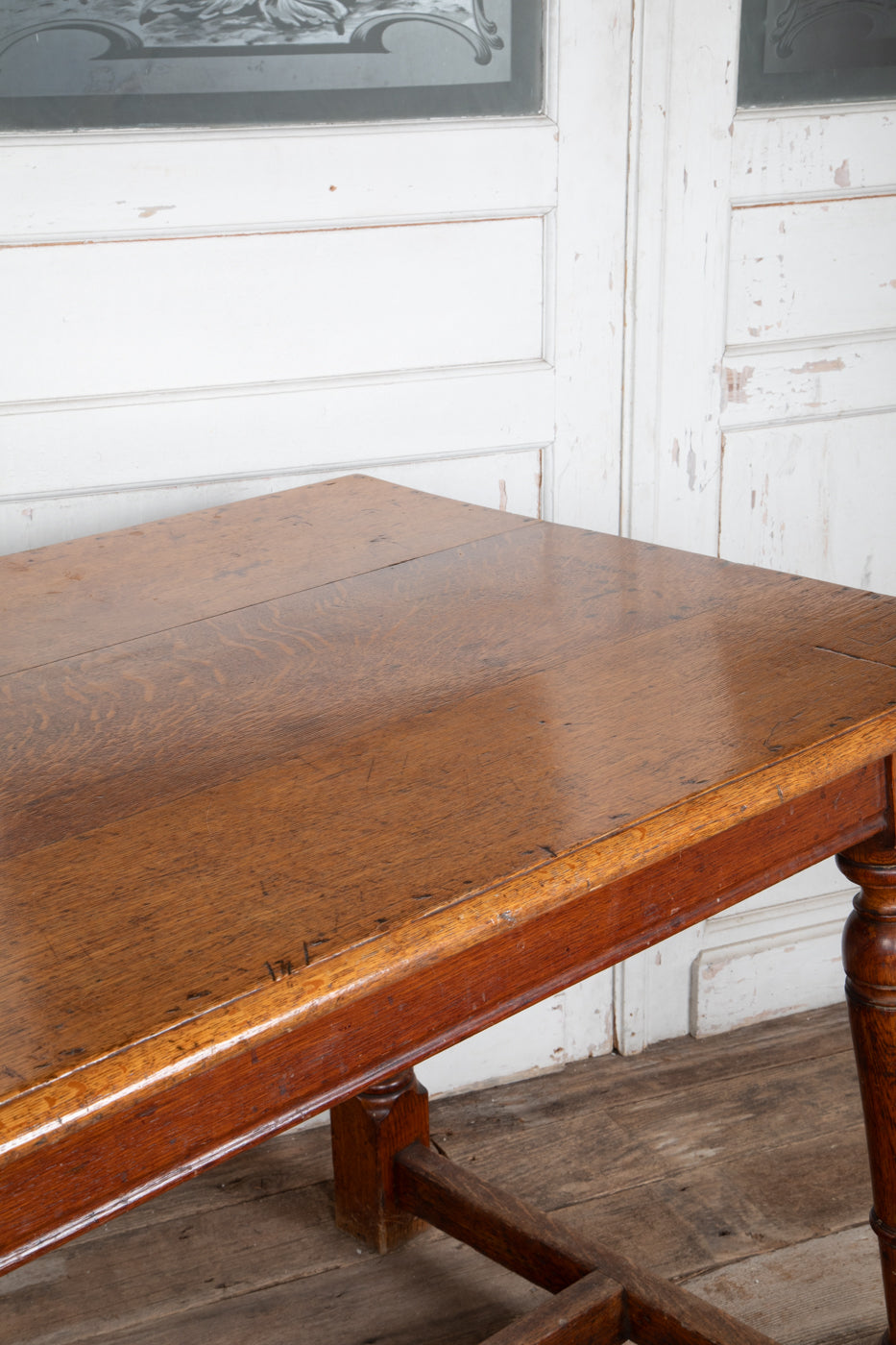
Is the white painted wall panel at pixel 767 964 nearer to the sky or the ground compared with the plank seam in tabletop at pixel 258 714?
nearer to the ground

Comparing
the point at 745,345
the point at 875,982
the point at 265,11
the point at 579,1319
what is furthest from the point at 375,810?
the point at 745,345

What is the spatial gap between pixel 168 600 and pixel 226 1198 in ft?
3.26

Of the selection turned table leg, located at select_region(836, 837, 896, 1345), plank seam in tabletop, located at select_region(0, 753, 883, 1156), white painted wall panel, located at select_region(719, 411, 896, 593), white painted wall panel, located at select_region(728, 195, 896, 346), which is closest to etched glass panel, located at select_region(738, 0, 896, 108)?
white painted wall panel, located at select_region(728, 195, 896, 346)

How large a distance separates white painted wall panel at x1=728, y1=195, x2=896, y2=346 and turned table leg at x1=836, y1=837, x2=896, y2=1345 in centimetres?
102

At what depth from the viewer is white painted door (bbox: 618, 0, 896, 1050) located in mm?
1762

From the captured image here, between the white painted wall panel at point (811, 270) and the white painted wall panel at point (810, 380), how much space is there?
0.08ft

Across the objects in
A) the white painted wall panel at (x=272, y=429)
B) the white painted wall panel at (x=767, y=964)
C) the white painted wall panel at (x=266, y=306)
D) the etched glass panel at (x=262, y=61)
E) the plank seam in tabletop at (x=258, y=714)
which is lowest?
the white painted wall panel at (x=767, y=964)

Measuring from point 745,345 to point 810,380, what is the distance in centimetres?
13

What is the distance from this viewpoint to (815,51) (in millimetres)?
1813

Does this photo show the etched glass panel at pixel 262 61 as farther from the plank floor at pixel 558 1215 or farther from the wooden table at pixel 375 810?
the plank floor at pixel 558 1215

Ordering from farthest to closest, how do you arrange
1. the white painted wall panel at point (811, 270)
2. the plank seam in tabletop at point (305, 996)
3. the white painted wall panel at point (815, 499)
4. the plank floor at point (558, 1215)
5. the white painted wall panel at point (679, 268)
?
the white painted wall panel at point (815, 499) → the white painted wall panel at point (811, 270) → the white painted wall panel at point (679, 268) → the plank floor at point (558, 1215) → the plank seam in tabletop at point (305, 996)

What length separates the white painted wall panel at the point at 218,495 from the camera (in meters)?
1.61

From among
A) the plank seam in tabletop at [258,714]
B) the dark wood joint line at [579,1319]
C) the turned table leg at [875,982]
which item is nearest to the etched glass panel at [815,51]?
the plank seam in tabletop at [258,714]

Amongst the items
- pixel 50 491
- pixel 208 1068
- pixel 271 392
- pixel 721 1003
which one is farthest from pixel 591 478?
pixel 208 1068
